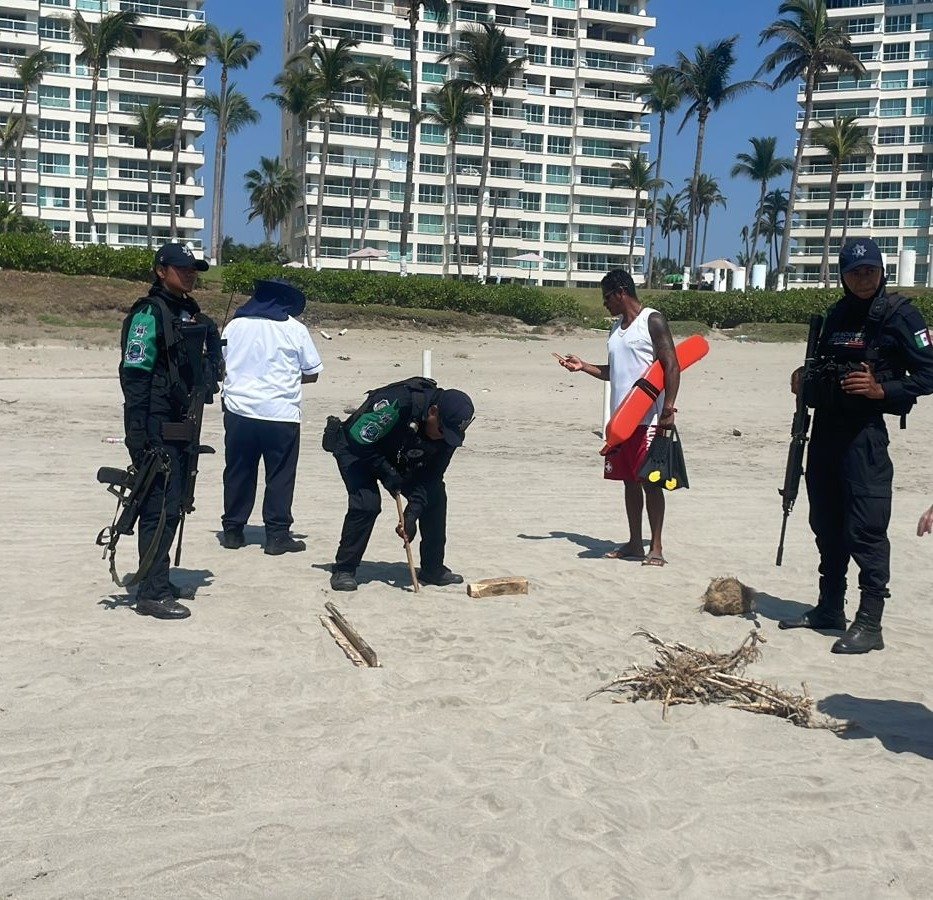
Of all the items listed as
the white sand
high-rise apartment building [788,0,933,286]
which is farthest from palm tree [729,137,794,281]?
the white sand

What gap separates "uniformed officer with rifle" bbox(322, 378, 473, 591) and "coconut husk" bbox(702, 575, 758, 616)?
64.4 inches

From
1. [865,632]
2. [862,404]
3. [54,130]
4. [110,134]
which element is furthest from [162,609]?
[54,130]

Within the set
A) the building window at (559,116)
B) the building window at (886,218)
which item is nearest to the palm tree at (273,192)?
the building window at (559,116)

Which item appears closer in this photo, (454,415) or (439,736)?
(439,736)

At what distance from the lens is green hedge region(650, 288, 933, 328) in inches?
1446

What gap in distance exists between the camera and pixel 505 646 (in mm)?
6266

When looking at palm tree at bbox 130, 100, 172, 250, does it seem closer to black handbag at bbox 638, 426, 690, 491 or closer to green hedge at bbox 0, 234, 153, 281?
green hedge at bbox 0, 234, 153, 281

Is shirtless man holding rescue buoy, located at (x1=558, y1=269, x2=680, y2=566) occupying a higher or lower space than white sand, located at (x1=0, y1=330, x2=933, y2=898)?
higher

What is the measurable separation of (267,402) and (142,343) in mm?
2062

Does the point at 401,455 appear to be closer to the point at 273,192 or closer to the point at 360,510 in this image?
the point at 360,510

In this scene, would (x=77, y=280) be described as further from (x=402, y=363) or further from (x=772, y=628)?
(x=772, y=628)

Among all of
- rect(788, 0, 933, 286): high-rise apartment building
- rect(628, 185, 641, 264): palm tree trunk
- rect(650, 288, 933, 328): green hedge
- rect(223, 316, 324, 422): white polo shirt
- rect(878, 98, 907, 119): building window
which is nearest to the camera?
rect(223, 316, 324, 422): white polo shirt

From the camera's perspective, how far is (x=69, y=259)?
29.8 m

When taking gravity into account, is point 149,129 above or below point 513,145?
below
